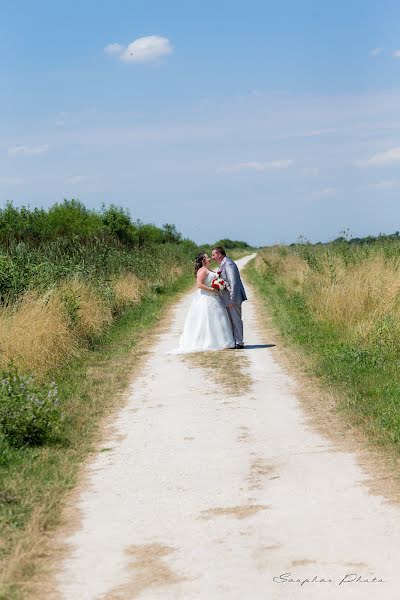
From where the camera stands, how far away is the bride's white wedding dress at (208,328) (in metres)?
16.1

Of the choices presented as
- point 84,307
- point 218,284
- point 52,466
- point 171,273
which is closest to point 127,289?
point 84,307

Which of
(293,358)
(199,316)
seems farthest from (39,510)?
(199,316)

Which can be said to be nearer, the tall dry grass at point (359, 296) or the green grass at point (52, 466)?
the green grass at point (52, 466)

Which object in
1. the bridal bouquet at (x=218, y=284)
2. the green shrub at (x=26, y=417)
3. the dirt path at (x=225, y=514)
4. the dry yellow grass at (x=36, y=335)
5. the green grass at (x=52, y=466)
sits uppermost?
the bridal bouquet at (x=218, y=284)

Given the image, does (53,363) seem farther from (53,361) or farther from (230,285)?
(230,285)

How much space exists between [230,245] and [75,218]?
91837mm

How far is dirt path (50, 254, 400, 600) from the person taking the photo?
4.99 metres

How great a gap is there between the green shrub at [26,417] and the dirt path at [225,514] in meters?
0.69

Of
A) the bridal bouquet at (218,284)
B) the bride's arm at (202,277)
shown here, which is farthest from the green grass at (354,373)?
the bride's arm at (202,277)

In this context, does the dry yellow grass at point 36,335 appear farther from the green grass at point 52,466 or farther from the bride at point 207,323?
the bride at point 207,323

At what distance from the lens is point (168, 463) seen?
7.92 m

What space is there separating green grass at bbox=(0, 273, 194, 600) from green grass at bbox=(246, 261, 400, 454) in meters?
2.76

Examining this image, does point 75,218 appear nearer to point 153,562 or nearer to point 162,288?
point 162,288

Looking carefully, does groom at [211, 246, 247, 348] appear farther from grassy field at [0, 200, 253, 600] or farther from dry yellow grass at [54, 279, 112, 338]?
dry yellow grass at [54, 279, 112, 338]
